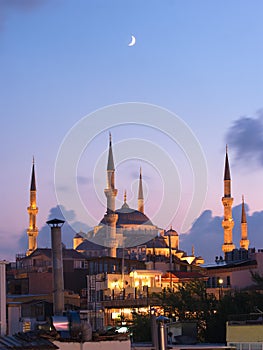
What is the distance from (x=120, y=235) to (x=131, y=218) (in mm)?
8085

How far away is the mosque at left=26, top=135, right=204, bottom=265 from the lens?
10162 cm

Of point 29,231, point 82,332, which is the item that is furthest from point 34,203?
point 82,332


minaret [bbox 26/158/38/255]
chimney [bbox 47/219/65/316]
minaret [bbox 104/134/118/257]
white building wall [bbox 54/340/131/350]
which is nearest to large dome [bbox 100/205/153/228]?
minaret [bbox 104/134/118/257]

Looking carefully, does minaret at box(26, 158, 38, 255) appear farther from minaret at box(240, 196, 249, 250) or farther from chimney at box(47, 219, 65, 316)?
chimney at box(47, 219, 65, 316)

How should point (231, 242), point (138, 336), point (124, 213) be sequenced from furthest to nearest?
1. point (124, 213)
2. point (231, 242)
3. point (138, 336)

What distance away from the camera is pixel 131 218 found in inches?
4525

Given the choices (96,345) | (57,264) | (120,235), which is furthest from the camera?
(120,235)

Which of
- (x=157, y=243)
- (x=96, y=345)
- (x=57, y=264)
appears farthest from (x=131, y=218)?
(x=96, y=345)

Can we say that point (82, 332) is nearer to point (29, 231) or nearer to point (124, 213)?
point (29, 231)

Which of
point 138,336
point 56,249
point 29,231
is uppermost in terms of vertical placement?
point 29,231

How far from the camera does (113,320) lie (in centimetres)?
5797

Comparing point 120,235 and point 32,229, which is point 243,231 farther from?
point 32,229

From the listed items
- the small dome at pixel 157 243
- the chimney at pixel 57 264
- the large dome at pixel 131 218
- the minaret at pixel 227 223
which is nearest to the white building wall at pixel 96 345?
the chimney at pixel 57 264

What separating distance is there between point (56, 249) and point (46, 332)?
14841mm
